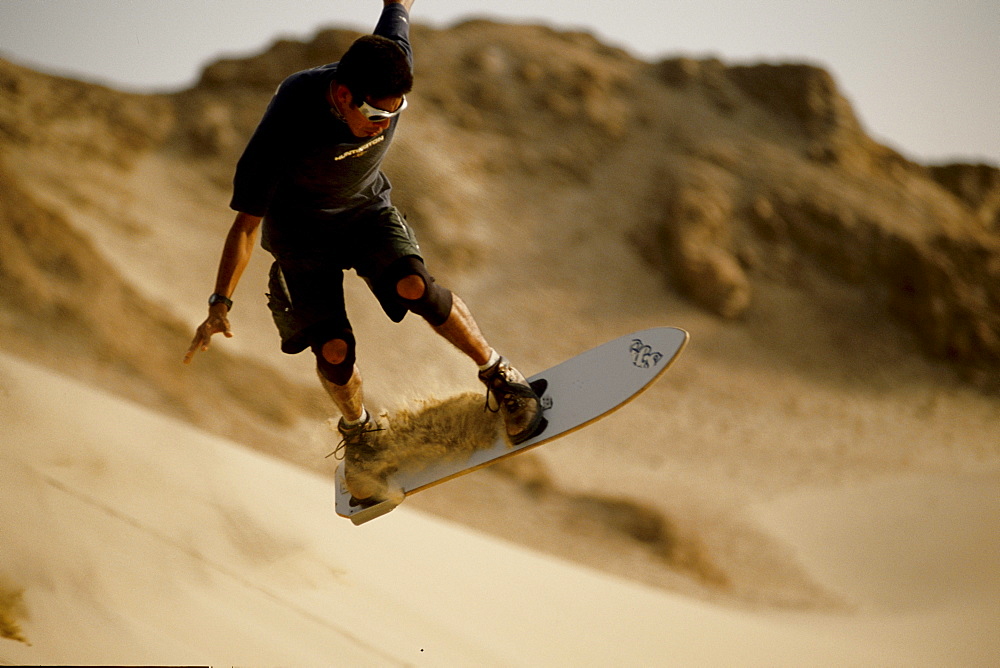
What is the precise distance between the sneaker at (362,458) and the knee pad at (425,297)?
0.79 metres

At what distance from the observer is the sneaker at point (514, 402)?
3.16m

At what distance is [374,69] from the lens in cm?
249

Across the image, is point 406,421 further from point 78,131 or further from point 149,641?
point 78,131

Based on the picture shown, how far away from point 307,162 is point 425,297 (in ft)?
2.22

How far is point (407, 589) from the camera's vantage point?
441 centimetres

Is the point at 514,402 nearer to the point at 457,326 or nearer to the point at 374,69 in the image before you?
the point at 457,326

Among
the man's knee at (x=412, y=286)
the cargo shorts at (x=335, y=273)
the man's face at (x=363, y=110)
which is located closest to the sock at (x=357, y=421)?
the cargo shorts at (x=335, y=273)

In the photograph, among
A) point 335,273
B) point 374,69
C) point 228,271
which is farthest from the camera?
point 335,273

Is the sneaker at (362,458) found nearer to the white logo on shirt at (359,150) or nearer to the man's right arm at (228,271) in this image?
the man's right arm at (228,271)

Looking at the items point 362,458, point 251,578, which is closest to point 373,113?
point 362,458

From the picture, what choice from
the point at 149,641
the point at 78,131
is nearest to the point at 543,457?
the point at 149,641

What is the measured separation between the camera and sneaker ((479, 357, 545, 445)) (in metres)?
3.16

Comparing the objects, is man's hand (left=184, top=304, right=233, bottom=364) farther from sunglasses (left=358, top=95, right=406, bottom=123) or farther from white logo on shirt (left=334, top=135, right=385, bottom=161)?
sunglasses (left=358, top=95, right=406, bottom=123)

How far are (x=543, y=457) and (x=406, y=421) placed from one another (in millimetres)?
8006
